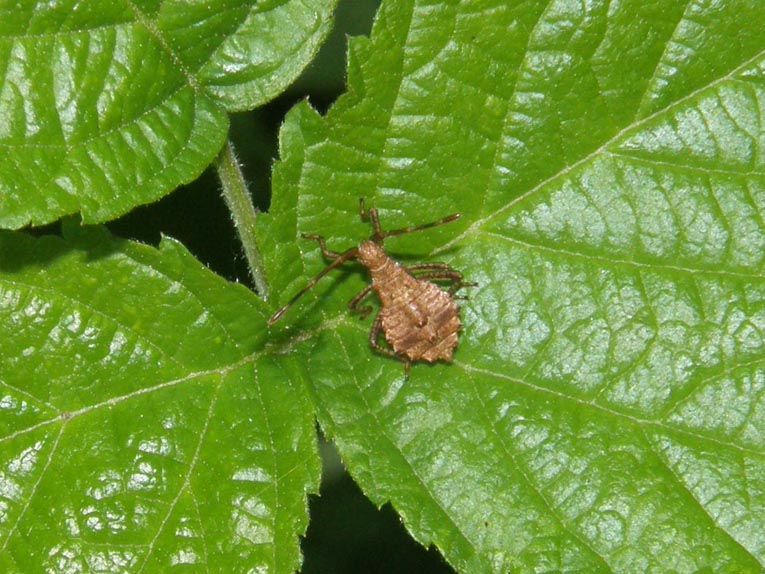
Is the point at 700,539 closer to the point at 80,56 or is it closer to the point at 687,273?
the point at 687,273

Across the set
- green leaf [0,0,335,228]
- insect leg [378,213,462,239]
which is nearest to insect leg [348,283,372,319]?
insect leg [378,213,462,239]

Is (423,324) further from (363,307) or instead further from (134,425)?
(134,425)

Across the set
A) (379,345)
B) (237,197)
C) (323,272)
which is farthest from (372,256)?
(237,197)

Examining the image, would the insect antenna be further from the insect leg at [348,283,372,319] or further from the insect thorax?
the insect leg at [348,283,372,319]

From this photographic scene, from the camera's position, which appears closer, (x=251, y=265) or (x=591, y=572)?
(x=591, y=572)

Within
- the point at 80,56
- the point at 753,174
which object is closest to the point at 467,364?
the point at 753,174

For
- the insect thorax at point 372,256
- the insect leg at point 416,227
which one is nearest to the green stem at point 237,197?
the insect thorax at point 372,256
